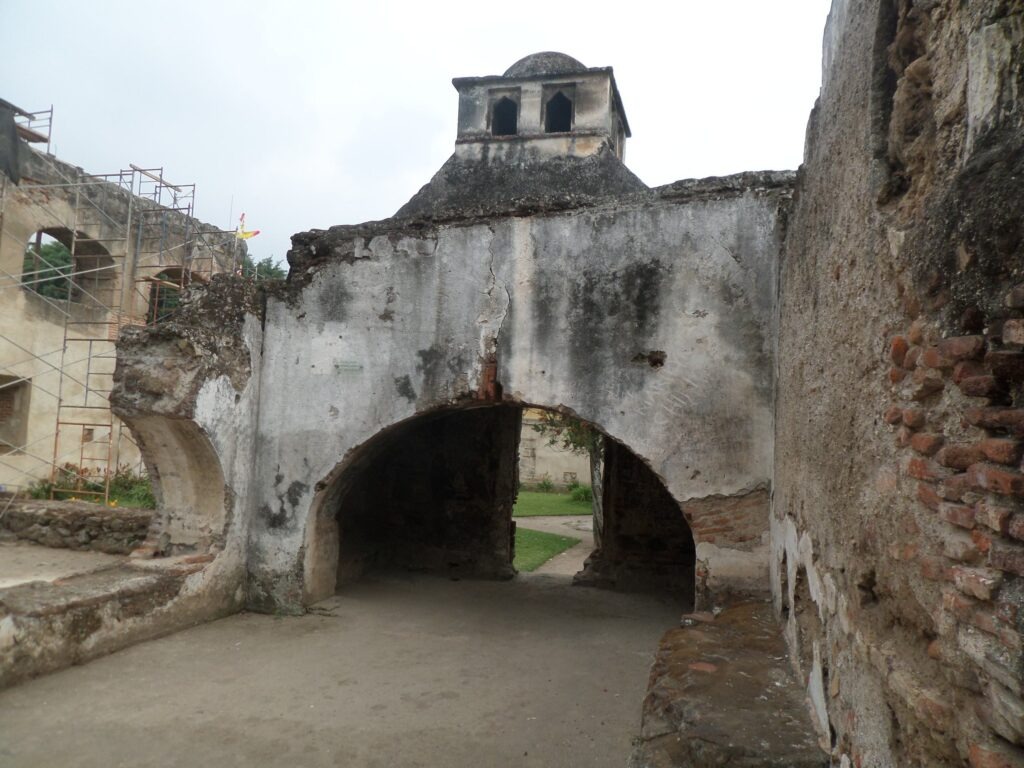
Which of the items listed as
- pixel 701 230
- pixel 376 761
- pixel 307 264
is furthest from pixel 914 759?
pixel 307 264

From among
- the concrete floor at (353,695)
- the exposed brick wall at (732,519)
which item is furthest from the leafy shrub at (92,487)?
the exposed brick wall at (732,519)

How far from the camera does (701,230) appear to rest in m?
4.98

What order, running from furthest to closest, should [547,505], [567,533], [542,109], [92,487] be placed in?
1. [547,505]
2. [567,533]
3. [92,487]
4. [542,109]

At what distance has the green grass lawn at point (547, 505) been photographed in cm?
1705

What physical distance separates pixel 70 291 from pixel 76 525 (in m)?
6.92

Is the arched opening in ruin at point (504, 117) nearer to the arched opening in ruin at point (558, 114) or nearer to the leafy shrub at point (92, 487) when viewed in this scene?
the arched opening in ruin at point (558, 114)

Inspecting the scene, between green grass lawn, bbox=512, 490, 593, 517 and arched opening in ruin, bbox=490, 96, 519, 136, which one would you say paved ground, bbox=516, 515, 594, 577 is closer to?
green grass lawn, bbox=512, 490, 593, 517

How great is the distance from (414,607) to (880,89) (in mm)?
5183

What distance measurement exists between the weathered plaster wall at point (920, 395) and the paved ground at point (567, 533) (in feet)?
21.2

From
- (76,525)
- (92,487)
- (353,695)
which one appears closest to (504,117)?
(76,525)

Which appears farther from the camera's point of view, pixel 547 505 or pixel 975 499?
pixel 547 505

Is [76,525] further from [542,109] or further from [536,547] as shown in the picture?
[542,109]

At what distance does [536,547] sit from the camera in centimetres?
1152

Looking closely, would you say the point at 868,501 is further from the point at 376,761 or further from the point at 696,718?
the point at 376,761
